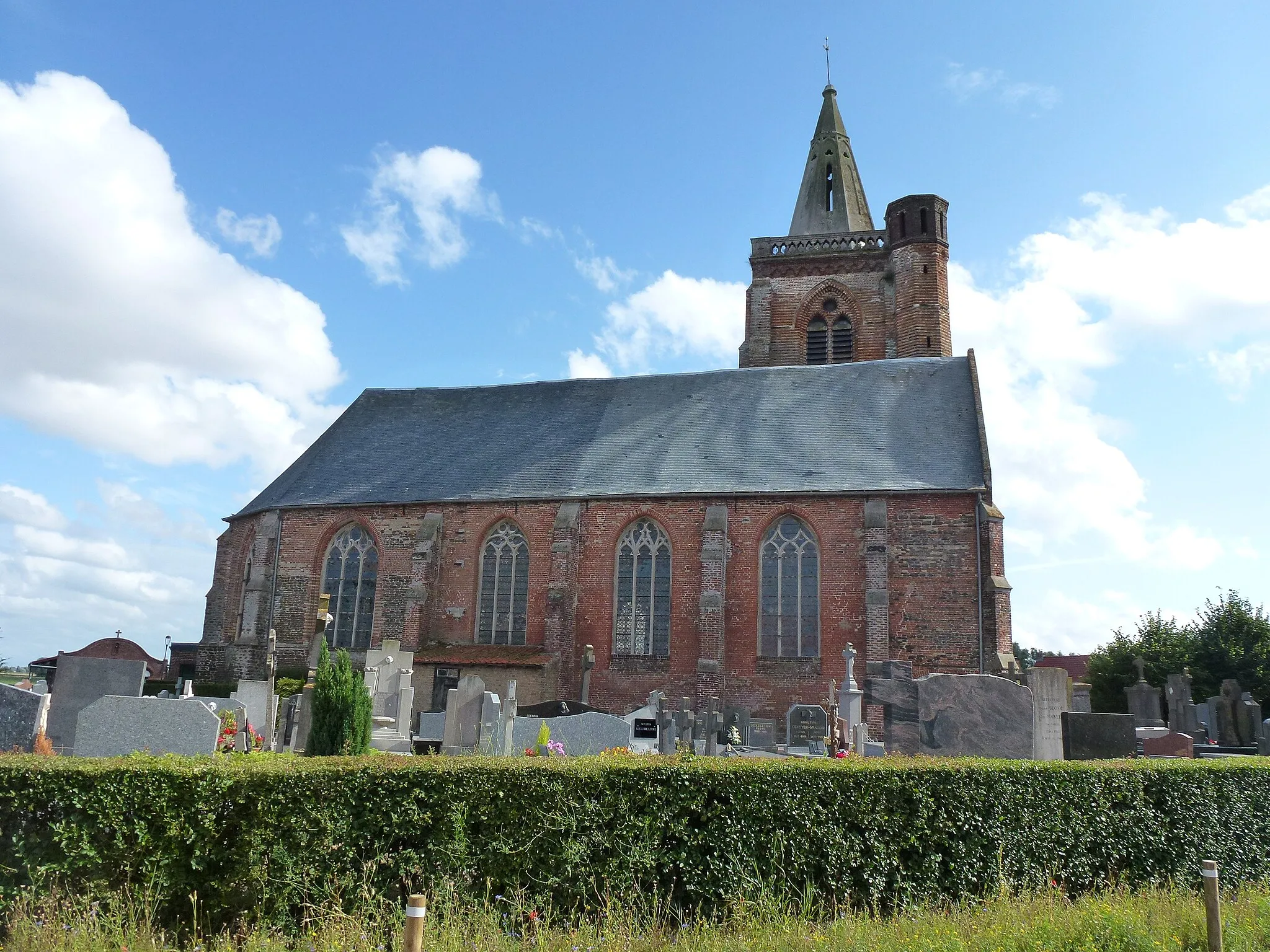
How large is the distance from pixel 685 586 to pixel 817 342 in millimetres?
13170

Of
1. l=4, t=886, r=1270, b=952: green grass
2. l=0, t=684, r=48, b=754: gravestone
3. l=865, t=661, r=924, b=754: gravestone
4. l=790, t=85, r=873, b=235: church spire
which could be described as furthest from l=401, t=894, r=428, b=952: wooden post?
l=790, t=85, r=873, b=235: church spire

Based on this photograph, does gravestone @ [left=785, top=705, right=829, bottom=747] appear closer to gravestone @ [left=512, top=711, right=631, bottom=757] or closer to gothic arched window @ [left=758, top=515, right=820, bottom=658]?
gothic arched window @ [left=758, top=515, right=820, bottom=658]

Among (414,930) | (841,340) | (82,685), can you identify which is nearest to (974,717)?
(414,930)

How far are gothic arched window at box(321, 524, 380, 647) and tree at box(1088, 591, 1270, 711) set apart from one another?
69.4ft

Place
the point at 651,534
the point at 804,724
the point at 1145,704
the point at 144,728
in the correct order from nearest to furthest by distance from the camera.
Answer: the point at 144,728 < the point at 804,724 < the point at 1145,704 < the point at 651,534

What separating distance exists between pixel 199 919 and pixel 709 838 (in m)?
3.59

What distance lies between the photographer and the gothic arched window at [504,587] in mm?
24234

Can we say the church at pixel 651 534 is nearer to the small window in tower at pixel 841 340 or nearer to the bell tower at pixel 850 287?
the bell tower at pixel 850 287

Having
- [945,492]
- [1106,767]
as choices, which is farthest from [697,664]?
[1106,767]

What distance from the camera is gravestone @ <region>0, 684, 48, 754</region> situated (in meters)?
8.27

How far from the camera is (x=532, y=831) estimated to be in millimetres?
6449

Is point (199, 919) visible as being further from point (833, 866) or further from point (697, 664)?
point (697, 664)

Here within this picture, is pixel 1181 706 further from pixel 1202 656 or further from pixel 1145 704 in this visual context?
pixel 1202 656

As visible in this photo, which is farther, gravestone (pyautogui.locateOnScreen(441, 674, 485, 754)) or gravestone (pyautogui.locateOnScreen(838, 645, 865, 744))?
gravestone (pyautogui.locateOnScreen(838, 645, 865, 744))
